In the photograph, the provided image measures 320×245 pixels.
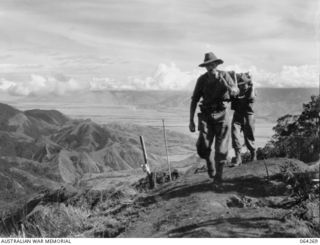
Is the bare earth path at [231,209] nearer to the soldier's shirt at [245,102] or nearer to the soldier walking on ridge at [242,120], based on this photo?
the soldier walking on ridge at [242,120]

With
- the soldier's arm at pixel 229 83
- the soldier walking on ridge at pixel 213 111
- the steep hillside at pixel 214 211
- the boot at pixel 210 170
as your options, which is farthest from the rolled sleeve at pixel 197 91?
the steep hillside at pixel 214 211

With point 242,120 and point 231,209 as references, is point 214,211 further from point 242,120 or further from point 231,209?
point 242,120

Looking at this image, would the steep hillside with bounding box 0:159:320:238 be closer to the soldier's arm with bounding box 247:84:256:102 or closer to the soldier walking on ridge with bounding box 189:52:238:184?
the soldier walking on ridge with bounding box 189:52:238:184

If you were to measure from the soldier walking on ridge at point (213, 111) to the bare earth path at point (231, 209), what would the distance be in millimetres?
779

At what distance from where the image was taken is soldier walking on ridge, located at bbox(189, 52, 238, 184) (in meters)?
10.5

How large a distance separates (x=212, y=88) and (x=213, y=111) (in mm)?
453

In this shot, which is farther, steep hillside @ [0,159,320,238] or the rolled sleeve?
the rolled sleeve

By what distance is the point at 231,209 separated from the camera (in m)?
10.0

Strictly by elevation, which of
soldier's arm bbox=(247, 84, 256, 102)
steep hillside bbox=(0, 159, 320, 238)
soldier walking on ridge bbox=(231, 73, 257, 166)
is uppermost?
soldier's arm bbox=(247, 84, 256, 102)

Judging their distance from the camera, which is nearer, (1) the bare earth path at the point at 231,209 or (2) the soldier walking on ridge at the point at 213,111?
(1) the bare earth path at the point at 231,209

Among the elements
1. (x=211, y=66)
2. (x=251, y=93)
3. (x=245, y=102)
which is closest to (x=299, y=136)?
(x=245, y=102)

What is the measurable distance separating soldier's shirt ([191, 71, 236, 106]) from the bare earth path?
184 cm

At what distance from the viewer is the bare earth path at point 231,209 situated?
30.6 feet

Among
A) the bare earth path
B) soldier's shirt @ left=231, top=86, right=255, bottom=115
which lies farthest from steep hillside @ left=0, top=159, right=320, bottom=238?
soldier's shirt @ left=231, top=86, right=255, bottom=115
